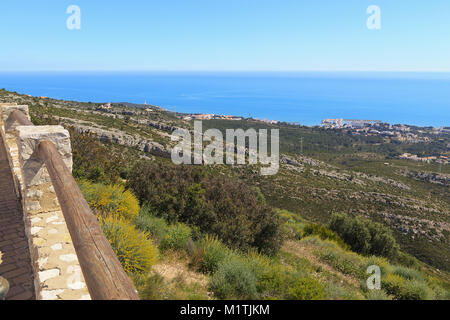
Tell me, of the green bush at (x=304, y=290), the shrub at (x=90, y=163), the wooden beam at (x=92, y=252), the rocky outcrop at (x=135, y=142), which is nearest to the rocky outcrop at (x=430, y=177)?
the rocky outcrop at (x=135, y=142)

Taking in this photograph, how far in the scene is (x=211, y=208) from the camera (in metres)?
6.35

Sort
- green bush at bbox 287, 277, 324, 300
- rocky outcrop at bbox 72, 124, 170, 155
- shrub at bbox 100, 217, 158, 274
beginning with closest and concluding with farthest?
shrub at bbox 100, 217, 158, 274 → green bush at bbox 287, 277, 324, 300 → rocky outcrop at bbox 72, 124, 170, 155

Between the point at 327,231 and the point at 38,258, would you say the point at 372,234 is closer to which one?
the point at 327,231

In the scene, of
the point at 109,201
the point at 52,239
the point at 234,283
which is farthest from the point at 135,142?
the point at 234,283

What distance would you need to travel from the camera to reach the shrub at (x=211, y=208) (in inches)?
232

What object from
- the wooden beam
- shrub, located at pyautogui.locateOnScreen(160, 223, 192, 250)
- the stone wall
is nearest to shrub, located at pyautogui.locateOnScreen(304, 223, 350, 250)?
shrub, located at pyautogui.locateOnScreen(160, 223, 192, 250)

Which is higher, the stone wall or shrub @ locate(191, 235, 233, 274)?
the stone wall

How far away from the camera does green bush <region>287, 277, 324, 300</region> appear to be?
328cm

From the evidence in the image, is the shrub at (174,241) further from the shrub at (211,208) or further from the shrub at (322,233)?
the shrub at (322,233)

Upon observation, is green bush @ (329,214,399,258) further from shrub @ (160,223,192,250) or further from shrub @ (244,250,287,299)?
shrub @ (160,223,192,250)

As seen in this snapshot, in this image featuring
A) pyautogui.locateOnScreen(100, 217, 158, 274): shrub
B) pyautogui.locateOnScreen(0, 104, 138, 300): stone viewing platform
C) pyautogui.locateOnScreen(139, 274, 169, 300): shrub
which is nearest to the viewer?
pyautogui.locateOnScreen(0, 104, 138, 300): stone viewing platform

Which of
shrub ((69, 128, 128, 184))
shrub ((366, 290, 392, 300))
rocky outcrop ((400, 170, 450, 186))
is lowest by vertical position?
rocky outcrop ((400, 170, 450, 186))

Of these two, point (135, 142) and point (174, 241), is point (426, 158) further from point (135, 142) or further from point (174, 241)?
point (174, 241)

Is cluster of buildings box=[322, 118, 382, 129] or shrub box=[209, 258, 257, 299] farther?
cluster of buildings box=[322, 118, 382, 129]
